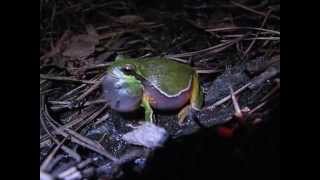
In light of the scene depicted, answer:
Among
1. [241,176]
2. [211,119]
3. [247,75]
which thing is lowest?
[241,176]

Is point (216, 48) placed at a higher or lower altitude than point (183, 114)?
higher

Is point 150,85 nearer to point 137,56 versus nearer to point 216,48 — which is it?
point 137,56

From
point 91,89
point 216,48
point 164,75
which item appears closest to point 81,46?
point 91,89

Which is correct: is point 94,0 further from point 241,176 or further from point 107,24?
point 241,176

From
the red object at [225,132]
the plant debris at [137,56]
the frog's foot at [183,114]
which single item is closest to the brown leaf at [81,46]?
the plant debris at [137,56]

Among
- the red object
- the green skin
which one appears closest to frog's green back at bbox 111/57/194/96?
the green skin

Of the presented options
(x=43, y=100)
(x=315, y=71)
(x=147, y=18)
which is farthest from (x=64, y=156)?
(x=315, y=71)

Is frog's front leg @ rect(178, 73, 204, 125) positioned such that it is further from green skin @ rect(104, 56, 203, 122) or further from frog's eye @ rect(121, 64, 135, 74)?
frog's eye @ rect(121, 64, 135, 74)
